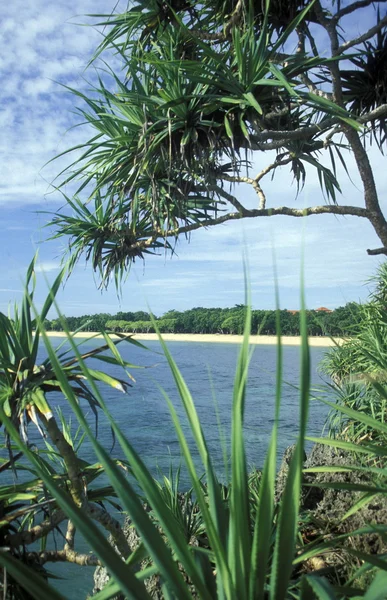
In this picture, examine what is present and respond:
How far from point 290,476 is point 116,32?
473cm

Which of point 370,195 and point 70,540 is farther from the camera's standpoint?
point 370,195

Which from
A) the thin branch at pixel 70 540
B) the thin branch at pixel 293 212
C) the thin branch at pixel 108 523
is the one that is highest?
the thin branch at pixel 293 212

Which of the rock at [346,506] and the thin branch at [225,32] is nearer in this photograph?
the rock at [346,506]

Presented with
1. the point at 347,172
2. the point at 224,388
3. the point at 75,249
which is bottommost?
the point at 224,388

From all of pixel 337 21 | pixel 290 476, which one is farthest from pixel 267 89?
pixel 290 476

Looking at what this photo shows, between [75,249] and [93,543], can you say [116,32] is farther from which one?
[93,543]

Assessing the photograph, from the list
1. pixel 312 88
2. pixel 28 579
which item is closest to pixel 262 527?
pixel 28 579

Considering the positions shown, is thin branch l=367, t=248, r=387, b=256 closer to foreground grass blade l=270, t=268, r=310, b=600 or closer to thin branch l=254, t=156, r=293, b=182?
thin branch l=254, t=156, r=293, b=182

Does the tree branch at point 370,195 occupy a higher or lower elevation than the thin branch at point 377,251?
higher

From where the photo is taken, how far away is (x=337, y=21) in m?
3.99

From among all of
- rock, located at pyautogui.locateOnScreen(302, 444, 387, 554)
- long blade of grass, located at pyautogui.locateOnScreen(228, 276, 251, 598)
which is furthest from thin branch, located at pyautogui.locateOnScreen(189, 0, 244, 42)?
long blade of grass, located at pyautogui.locateOnScreen(228, 276, 251, 598)

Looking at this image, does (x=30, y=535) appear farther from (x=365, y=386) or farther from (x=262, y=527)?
(x=365, y=386)

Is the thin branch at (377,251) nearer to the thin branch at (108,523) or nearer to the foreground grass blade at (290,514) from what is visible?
the thin branch at (108,523)

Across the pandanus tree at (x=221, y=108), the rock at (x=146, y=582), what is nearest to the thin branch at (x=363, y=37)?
the pandanus tree at (x=221, y=108)
